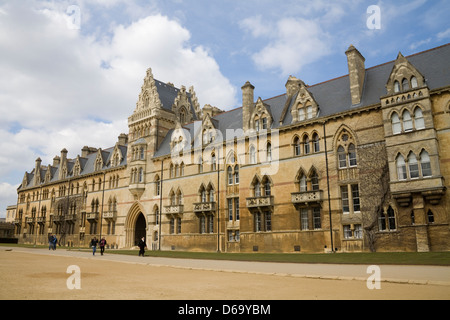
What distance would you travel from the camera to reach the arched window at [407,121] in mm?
25219

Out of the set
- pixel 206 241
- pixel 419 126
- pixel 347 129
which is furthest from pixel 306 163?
pixel 206 241

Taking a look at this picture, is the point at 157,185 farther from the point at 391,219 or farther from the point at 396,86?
the point at 396,86

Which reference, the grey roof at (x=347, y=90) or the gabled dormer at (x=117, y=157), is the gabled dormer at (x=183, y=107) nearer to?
the grey roof at (x=347, y=90)

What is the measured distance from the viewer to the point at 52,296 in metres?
8.83

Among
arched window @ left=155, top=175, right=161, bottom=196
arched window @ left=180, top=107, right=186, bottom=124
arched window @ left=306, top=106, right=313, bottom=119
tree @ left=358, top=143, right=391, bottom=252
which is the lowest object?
tree @ left=358, top=143, right=391, bottom=252

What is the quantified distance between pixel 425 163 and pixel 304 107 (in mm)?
11771

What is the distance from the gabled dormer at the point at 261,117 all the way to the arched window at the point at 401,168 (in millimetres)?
12890

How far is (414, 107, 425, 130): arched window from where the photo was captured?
24.7 m

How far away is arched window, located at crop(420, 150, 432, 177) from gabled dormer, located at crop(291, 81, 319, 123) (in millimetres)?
9809

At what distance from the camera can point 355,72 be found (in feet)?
98.4

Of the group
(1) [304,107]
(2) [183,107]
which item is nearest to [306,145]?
(1) [304,107]

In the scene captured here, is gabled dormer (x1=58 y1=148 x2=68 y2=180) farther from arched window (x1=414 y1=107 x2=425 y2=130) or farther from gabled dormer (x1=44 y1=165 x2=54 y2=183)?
arched window (x1=414 y1=107 x2=425 y2=130)

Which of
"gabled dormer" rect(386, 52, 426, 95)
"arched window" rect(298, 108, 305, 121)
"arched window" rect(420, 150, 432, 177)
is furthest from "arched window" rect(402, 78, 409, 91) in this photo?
"arched window" rect(298, 108, 305, 121)
